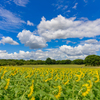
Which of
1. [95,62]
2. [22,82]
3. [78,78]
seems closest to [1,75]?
[22,82]

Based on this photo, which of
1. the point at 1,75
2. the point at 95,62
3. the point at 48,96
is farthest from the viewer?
the point at 95,62

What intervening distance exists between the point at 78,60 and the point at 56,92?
107 meters

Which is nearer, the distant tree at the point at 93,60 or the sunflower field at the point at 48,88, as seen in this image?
the sunflower field at the point at 48,88

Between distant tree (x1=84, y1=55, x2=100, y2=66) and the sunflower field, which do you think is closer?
the sunflower field

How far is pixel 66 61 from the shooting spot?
109375 millimetres

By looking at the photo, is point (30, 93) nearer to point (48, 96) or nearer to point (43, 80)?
point (48, 96)

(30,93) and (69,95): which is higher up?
(30,93)

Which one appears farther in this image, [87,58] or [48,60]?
[48,60]

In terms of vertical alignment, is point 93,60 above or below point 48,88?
above

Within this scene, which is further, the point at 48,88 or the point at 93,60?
the point at 93,60

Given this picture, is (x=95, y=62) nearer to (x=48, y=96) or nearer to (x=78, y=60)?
(x=78, y=60)

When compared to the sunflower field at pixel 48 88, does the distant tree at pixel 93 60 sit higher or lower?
higher

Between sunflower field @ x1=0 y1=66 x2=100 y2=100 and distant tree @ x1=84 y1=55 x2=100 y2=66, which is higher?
distant tree @ x1=84 y1=55 x2=100 y2=66

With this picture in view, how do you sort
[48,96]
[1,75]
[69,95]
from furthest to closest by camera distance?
[1,75]
[69,95]
[48,96]
